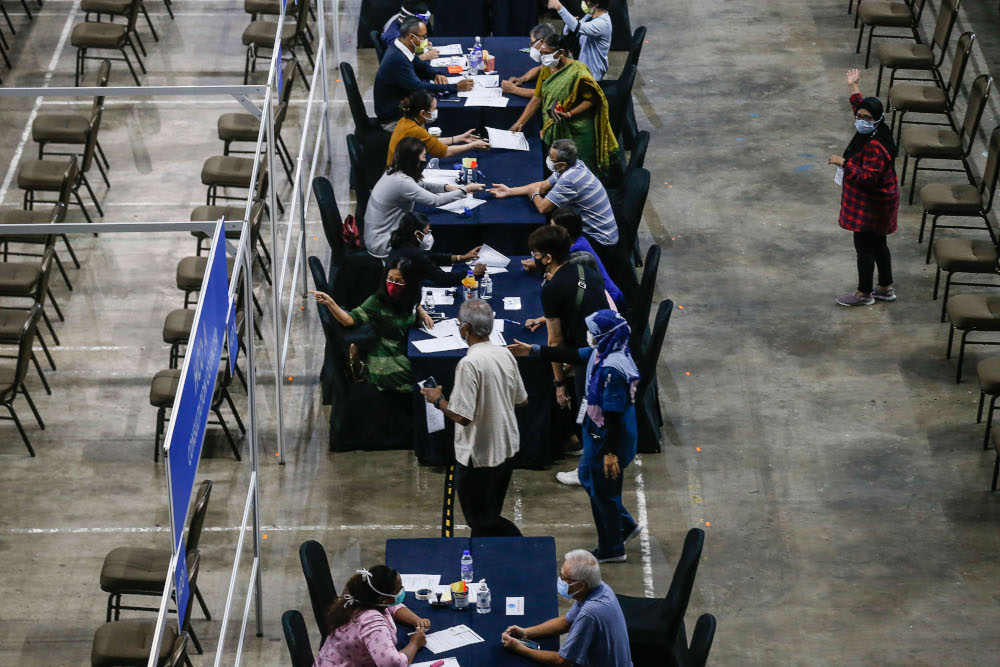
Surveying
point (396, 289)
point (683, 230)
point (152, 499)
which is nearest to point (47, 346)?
point (152, 499)

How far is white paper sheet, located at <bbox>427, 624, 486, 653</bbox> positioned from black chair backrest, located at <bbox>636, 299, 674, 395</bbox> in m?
2.39

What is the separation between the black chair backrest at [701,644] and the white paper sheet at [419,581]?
50.6 inches

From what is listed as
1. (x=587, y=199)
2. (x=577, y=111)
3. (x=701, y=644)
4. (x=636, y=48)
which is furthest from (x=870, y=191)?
(x=701, y=644)

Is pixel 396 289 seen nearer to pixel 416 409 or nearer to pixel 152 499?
pixel 416 409

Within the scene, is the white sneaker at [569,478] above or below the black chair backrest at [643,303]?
below

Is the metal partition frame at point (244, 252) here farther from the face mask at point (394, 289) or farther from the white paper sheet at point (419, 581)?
the white paper sheet at point (419, 581)

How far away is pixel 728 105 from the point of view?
1346 cm

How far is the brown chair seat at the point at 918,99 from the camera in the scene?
12.1 metres

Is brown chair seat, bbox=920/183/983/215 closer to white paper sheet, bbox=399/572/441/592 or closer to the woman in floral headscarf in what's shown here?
the woman in floral headscarf

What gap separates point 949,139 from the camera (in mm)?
11648

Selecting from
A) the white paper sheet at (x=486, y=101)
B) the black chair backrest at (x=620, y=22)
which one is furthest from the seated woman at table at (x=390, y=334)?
the black chair backrest at (x=620, y=22)

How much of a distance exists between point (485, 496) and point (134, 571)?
1.95 meters

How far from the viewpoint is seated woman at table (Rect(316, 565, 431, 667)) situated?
607 cm

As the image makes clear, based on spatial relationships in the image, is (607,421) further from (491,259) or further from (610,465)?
(491,259)
